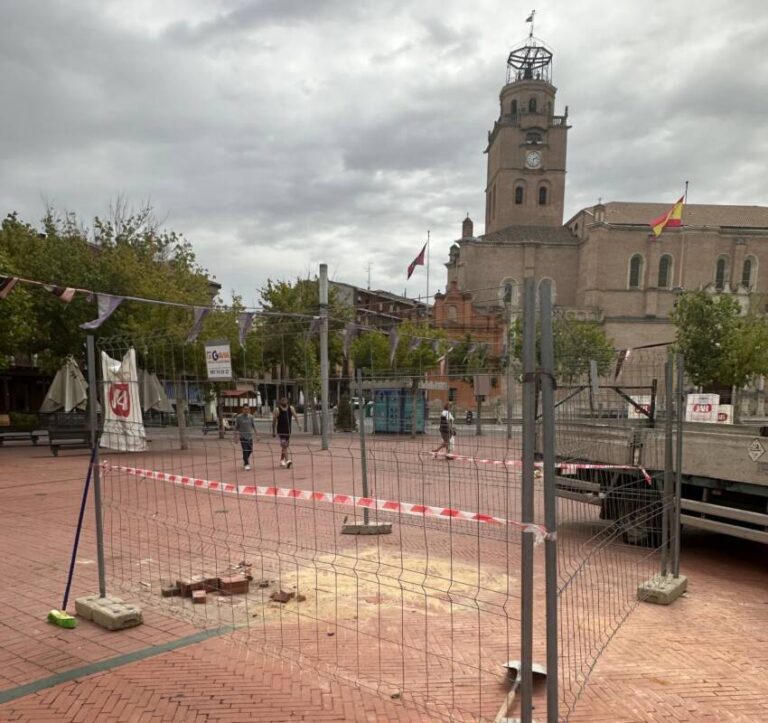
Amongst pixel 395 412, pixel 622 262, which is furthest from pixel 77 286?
pixel 622 262

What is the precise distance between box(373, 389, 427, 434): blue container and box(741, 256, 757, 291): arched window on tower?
163ft

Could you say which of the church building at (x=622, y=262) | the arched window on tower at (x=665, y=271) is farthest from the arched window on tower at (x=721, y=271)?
the arched window on tower at (x=665, y=271)

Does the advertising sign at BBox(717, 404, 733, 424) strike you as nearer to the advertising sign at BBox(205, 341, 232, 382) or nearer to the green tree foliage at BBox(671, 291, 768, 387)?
the green tree foliage at BBox(671, 291, 768, 387)

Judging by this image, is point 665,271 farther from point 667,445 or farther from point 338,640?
point 338,640

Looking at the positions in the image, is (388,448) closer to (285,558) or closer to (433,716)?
(285,558)

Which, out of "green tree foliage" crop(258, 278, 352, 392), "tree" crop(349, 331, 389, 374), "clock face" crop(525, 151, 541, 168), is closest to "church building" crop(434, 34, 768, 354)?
"clock face" crop(525, 151, 541, 168)

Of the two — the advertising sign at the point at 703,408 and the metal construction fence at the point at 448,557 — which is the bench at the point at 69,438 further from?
the advertising sign at the point at 703,408

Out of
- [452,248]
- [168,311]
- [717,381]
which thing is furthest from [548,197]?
[168,311]

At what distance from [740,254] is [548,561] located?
2424 inches

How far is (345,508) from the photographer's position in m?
9.15

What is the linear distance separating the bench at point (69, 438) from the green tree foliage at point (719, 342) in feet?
80.3

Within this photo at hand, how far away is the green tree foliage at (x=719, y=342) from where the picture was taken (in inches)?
1014

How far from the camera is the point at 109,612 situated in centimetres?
450

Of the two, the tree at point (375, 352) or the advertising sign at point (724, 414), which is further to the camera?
the tree at point (375, 352)
